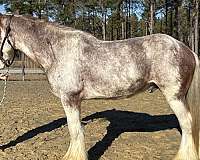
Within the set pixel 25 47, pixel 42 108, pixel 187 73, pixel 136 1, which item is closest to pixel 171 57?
pixel 187 73

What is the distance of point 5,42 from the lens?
521cm

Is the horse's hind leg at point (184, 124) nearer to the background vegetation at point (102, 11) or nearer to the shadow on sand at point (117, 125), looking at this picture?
the shadow on sand at point (117, 125)

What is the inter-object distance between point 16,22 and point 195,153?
3.06m

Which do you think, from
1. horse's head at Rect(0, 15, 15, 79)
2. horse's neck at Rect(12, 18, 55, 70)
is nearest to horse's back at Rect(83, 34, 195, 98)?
horse's neck at Rect(12, 18, 55, 70)

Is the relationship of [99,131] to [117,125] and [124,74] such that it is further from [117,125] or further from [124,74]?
[124,74]

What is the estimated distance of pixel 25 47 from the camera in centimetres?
523

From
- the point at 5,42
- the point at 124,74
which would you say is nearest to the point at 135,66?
the point at 124,74

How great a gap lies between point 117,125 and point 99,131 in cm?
64

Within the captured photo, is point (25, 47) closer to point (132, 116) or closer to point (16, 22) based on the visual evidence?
point (16, 22)

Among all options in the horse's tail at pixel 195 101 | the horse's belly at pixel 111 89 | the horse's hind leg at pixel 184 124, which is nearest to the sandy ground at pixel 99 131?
the horse's hind leg at pixel 184 124

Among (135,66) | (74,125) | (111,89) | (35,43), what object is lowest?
(74,125)

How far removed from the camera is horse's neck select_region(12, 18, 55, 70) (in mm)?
5133

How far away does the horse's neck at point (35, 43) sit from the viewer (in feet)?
16.8

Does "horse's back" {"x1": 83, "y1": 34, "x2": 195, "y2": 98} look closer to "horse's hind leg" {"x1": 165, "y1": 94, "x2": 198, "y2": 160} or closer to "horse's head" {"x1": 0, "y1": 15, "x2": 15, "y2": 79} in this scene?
"horse's hind leg" {"x1": 165, "y1": 94, "x2": 198, "y2": 160}
